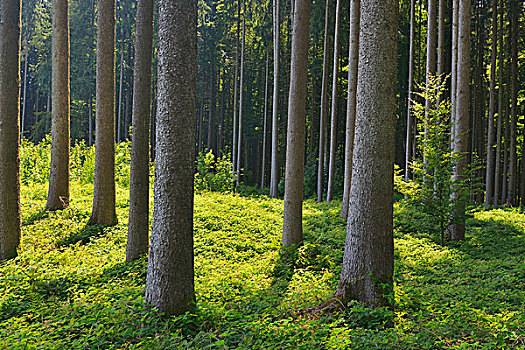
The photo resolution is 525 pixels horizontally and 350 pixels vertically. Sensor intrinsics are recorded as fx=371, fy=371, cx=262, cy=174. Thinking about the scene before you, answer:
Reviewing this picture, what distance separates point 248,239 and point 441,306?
5.08 m

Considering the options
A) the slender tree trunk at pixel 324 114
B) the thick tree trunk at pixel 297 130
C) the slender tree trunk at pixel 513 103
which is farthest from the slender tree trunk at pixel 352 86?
the slender tree trunk at pixel 513 103

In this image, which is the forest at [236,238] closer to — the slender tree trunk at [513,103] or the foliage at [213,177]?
the foliage at [213,177]

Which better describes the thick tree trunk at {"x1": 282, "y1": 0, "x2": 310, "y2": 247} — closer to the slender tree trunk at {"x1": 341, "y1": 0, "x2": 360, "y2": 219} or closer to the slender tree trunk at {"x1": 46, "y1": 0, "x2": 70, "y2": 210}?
the slender tree trunk at {"x1": 341, "y1": 0, "x2": 360, "y2": 219}

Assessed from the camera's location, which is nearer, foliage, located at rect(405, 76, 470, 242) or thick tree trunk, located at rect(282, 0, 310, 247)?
thick tree trunk, located at rect(282, 0, 310, 247)

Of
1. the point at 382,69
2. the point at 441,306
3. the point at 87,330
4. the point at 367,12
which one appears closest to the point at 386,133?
the point at 382,69

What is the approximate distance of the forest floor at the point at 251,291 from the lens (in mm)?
4273

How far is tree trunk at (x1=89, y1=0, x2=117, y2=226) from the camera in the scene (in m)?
8.76

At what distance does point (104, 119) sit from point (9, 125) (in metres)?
2.08

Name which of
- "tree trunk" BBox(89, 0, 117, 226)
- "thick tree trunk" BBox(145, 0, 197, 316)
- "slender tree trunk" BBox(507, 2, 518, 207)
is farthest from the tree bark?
"slender tree trunk" BBox(507, 2, 518, 207)

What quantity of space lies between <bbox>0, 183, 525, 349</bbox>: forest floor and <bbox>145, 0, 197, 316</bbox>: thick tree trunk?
414mm

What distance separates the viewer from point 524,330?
4414mm

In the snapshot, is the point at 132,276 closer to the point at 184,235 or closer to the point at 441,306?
the point at 184,235

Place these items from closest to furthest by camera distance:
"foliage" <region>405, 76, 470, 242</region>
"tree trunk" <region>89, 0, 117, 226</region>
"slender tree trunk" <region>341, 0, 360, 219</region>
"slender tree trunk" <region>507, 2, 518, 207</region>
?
"tree trunk" <region>89, 0, 117, 226</region> → "foliage" <region>405, 76, 470, 242</region> → "slender tree trunk" <region>341, 0, 360, 219</region> → "slender tree trunk" <region>507, 2, 518, 207</region>

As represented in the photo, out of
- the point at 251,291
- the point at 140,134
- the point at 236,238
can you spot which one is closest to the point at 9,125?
the point at 140,134
